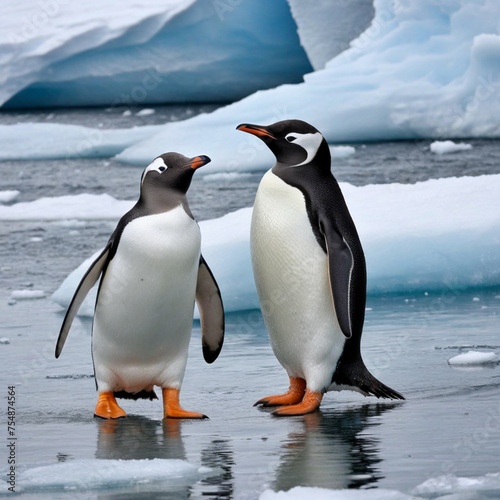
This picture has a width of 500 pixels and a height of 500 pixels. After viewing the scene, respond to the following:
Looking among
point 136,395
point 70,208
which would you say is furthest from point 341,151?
point 136,395

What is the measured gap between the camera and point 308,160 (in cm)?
364

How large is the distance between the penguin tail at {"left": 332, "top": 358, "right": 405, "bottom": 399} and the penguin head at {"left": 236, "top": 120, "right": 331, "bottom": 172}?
2.14 feet

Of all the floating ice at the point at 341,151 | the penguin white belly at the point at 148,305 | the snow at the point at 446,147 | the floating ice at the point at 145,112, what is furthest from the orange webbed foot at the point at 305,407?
the floating ice at the point at 145,112

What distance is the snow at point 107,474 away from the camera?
2385 millimetres

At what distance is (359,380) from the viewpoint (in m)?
3.51

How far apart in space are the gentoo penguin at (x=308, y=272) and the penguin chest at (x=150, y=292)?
265 mm

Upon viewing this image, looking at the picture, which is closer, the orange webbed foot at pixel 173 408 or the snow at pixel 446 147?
the orange webbed foot at pixel 173 408

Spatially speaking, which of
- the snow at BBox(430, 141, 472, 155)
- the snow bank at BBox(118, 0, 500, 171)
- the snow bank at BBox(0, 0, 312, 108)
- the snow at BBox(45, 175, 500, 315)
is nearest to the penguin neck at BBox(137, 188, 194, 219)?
the snow at BBox(45, 175, 500, 315)

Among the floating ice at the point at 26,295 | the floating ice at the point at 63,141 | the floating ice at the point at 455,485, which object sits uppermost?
the floating ice at the point at 455,485

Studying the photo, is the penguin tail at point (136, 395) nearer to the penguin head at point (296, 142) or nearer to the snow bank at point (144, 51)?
the penguin head at point (296, 142)

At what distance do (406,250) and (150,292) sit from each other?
2478mm

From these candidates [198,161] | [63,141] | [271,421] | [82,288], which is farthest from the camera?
[63,141]

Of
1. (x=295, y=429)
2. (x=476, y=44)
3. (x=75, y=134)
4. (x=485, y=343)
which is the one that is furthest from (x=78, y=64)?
(x=295, y=429)

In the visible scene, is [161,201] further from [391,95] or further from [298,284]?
[391,95]
